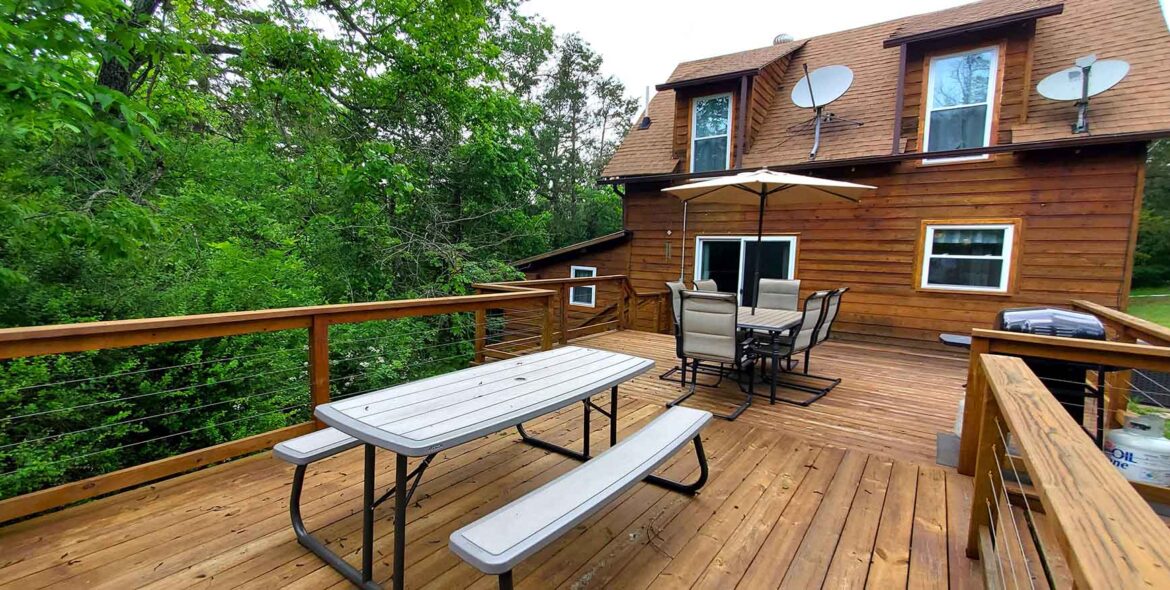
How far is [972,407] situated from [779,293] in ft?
10.6

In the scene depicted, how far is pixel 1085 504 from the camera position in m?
0.80

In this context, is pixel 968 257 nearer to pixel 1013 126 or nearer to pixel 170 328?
pixel 1013 126

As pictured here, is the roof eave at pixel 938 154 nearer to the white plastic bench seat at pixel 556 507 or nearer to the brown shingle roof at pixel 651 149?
the brown shingle roof at pixel 651 149

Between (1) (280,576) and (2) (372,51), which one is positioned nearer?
(1) (280,576)

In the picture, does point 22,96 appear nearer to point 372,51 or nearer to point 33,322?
point 33,322

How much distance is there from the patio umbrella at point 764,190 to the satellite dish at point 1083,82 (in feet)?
8.73

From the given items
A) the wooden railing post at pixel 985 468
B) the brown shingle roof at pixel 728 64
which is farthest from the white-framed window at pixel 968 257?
the wooden railing post at pixel 985 468

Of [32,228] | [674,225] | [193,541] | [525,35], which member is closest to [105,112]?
[32,228]

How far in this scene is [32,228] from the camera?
323cm

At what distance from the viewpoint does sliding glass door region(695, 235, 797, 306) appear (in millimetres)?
7207

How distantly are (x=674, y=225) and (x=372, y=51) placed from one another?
17.5 ft

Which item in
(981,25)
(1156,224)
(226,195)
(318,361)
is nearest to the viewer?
(318,361)

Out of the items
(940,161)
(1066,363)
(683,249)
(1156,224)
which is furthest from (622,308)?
(1156,224)

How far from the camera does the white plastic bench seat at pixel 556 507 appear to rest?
4.10 feet
